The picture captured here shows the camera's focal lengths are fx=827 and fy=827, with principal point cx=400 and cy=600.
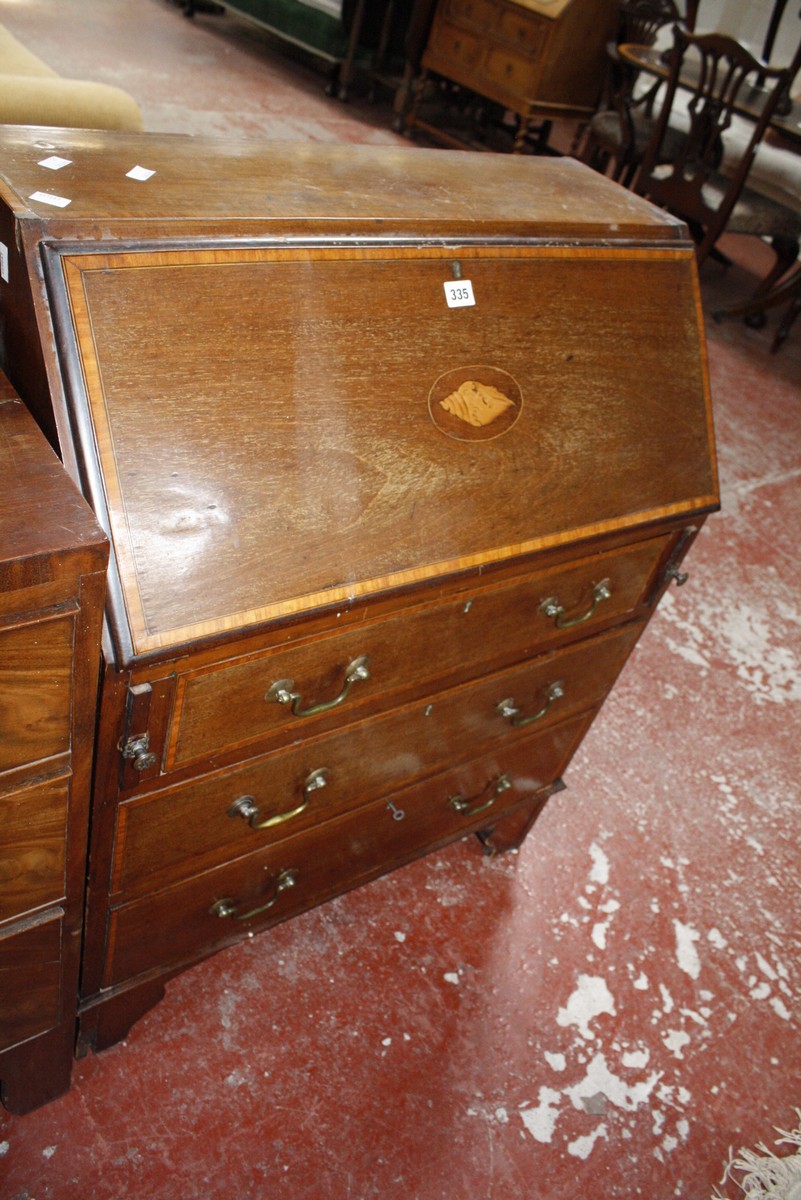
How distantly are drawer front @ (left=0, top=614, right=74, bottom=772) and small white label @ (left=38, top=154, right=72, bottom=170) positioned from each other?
620 mm

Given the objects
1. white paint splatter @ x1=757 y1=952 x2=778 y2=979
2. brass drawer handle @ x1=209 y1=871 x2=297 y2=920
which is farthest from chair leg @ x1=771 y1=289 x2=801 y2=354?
brass drawer handle @ x1=209 y1=871 x2=297 y2=920

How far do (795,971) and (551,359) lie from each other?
5.24 ft

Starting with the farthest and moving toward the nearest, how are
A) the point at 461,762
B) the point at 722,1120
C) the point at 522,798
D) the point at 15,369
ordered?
the point at 522,798, the point at 722,1120, the point at 461,762, the point at 15,369

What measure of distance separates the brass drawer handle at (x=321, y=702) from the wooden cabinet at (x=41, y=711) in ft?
0.80

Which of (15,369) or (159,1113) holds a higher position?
(15,369)

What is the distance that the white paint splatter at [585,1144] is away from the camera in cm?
156

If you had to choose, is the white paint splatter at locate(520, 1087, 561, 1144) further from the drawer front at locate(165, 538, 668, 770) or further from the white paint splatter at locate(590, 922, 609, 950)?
the drawer front at locate(165, 538, 668, 770)

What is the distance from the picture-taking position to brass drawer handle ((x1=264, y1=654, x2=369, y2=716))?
108 centimetres

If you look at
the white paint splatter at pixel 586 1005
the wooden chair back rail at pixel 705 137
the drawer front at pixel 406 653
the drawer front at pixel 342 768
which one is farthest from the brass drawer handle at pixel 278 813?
the wooden chair back rail at pixel 705 137

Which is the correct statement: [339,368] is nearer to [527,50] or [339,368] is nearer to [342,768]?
[342,768]

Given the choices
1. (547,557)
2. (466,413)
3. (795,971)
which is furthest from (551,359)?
(795,971)

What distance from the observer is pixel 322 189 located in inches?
47.2

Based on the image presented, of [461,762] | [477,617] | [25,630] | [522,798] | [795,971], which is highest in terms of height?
[25,630]

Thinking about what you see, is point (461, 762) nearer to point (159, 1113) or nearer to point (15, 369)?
point (159, 1113)
